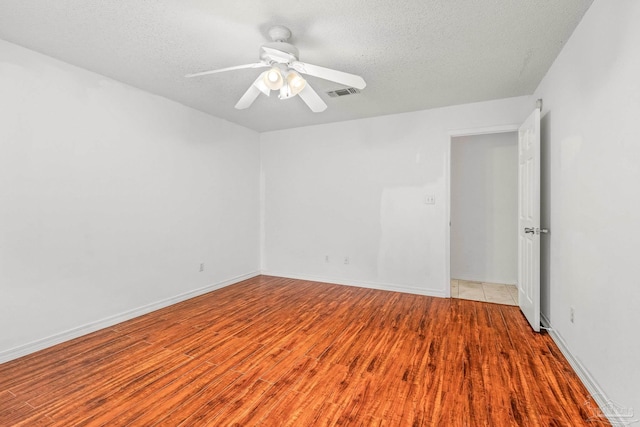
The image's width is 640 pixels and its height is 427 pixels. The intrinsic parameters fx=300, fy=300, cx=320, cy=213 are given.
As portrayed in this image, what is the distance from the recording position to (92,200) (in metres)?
2.90

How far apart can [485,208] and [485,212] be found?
6 cm

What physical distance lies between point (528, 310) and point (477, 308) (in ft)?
1.91

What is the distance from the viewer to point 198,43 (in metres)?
2.36

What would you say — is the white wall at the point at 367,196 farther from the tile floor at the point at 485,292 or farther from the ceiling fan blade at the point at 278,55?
the ceiling fan blade at the point at 278,55

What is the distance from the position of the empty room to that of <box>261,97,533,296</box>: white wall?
39mm

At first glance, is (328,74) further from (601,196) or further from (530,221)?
(530,221)

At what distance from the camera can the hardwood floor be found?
173 centimetres

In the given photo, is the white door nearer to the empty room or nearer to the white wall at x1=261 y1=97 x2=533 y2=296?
the empty room

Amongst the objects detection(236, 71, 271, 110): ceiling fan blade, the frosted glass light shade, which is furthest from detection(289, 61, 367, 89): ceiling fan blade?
detection(236, 71, 271, 110): ceiling fan blade

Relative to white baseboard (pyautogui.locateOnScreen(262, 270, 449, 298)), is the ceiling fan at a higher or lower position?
higher

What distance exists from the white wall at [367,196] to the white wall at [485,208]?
100 centimetres

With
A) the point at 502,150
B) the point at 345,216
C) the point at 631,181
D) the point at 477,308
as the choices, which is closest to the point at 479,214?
the point at 502,150

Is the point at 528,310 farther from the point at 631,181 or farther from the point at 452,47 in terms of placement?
the point at 452,47

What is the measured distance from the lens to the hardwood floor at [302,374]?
173 cm
